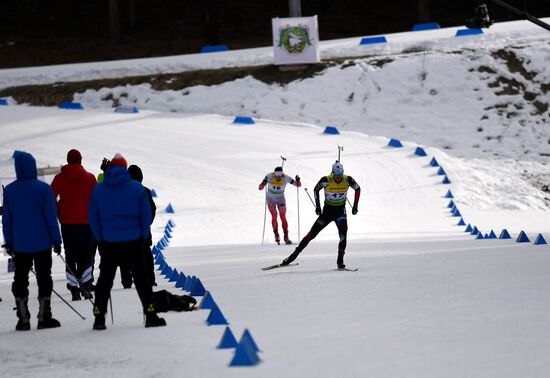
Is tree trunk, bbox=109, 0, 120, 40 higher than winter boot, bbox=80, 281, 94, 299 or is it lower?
lower

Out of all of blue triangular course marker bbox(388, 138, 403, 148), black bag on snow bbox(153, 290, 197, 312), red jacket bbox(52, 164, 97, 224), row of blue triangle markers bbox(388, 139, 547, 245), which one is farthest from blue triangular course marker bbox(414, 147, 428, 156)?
black bag on snow bbox(153, 290, 197, 312)

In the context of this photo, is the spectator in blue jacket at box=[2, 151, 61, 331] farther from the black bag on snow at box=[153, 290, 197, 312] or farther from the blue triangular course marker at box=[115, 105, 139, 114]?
the blue triangular course marker at box=[115, 105, 139, 114]

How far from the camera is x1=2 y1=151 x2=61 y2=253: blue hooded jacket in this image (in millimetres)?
10125

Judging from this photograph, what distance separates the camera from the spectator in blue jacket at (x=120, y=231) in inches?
384

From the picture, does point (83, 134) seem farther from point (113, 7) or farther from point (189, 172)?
point (113, 7)

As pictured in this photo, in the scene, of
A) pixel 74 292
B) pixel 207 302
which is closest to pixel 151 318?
pixel 207 302

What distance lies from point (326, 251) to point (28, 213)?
8.75 metres

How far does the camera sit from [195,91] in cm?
4150

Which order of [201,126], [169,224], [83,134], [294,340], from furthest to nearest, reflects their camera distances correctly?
[201,126] < [83,134] < [169,224] < [294,340]

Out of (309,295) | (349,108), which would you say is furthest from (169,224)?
(349,108)

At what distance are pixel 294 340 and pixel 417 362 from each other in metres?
1.41

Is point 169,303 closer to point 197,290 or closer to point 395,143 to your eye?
point 197,290

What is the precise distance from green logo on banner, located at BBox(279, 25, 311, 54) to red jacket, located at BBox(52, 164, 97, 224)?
28388mm

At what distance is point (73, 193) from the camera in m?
12.5
